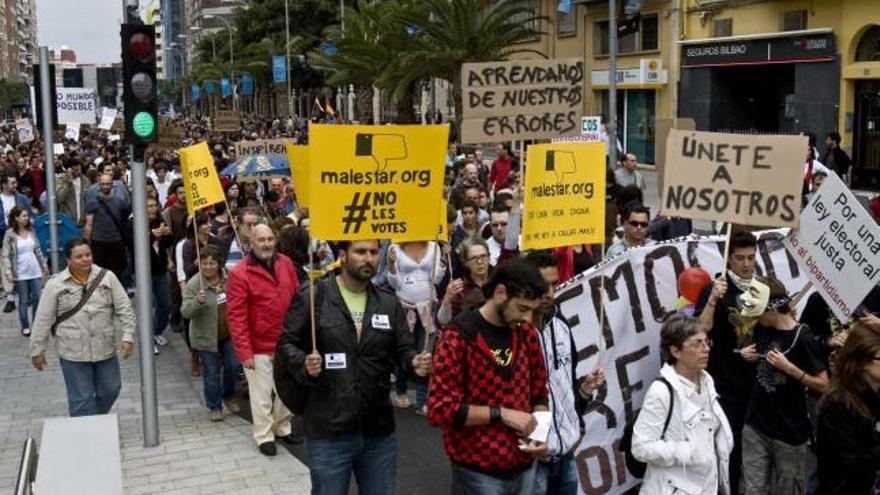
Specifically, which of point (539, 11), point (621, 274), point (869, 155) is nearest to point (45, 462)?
point (621, 274)

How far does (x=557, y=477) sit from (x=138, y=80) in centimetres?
438

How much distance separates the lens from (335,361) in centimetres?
499

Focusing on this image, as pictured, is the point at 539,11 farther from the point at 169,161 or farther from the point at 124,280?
the point at 124,280

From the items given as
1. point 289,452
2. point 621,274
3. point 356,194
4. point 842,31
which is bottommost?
point 289,452

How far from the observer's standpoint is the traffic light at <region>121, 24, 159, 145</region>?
7711mm

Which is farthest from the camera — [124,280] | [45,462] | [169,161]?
[169,161]

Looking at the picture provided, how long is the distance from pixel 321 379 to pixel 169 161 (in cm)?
1579

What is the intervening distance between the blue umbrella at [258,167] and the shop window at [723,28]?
19.5 m

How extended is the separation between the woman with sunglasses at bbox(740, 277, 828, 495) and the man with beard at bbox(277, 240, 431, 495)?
1.88 meters

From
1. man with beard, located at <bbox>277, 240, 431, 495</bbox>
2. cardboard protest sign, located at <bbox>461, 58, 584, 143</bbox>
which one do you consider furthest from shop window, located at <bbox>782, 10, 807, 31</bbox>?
man with beard, located at <bbox>277, 240, 431, 495</bbox>

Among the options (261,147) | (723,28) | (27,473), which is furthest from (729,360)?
(723,28)

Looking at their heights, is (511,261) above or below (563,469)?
above

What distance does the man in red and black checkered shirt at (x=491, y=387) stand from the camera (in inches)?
176

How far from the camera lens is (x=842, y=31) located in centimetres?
2617
